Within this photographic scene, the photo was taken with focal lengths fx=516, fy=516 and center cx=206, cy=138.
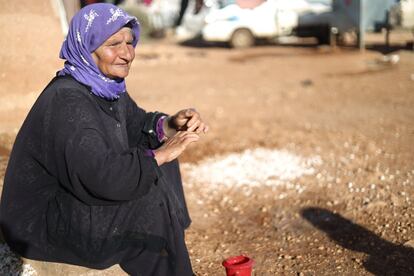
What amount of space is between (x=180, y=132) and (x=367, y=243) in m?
1.53

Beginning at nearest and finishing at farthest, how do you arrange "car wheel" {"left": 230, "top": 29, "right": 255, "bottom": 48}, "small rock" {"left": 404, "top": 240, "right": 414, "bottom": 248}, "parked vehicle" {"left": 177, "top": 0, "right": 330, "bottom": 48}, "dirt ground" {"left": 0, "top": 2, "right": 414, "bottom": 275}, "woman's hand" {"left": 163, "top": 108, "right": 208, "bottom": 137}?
"woman's hand" {"left": 163, "top": 108, "right": 208, "bottom": 137}
"small rock" {"left": 404, "top": 240, "right": 414, "bottom": 248}
"dirt ground" {"left": 0, "top": 2, "right": 414, "bottom": 275}
"parked vehicle" {"left": 177, "top": 0, "right": 330, "bottom": 48}
"car wheel" {"left": 230, "top": 29, "right": 255, "bottom": 48}

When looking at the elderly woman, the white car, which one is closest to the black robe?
the elderly woman

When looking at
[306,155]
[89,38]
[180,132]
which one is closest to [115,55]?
[89,38]

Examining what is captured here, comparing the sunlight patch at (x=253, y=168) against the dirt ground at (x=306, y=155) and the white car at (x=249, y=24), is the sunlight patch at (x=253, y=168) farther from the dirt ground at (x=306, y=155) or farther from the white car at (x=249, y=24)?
the white car at (x=249, y=24)

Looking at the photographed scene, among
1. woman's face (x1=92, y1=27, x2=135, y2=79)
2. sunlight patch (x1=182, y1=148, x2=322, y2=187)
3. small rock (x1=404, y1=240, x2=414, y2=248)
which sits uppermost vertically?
woman's face (x1=92, y1=27, x2=135, y2=79)

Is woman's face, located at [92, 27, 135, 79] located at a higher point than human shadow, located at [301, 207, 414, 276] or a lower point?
higher

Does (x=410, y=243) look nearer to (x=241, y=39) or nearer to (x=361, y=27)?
(x=361, y=27)

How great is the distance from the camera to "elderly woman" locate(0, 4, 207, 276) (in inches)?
85.0

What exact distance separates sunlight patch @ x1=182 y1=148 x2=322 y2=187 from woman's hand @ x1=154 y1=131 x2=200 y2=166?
218 cm

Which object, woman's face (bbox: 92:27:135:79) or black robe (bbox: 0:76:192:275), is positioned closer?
black robe (bbox: 0:76:192:275)

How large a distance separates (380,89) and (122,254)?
654 cm

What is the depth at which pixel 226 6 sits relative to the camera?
15.8 meters

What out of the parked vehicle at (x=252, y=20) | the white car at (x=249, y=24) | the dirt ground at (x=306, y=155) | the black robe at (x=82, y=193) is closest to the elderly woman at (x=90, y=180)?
the black robe at (x=82, y=193)

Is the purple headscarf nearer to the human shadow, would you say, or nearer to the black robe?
the black robe
